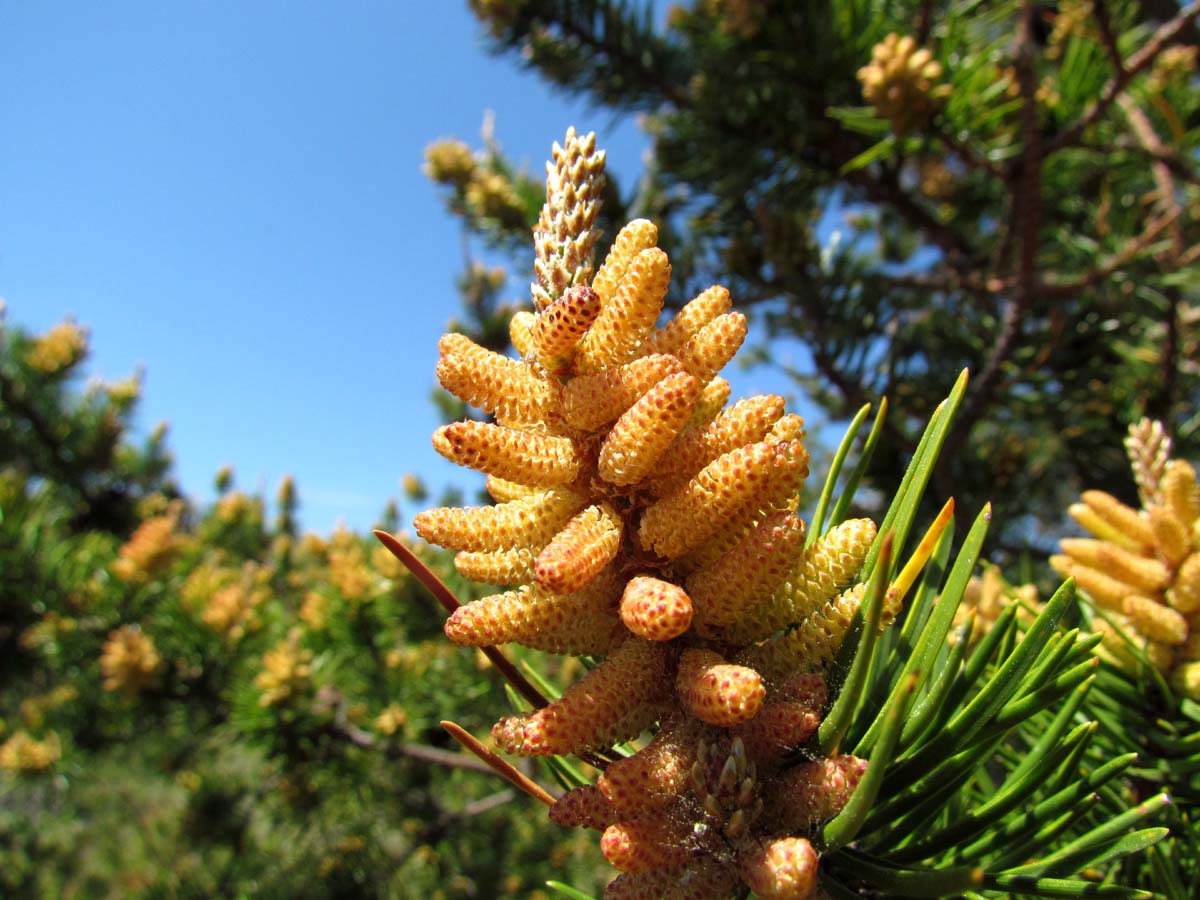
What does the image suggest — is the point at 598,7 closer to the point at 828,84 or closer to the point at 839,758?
the point at 828,84

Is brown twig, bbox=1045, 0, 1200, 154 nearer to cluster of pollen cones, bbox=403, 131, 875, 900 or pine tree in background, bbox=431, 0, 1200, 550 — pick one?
pine tree in background, bbox=431, 0, 1200, 550

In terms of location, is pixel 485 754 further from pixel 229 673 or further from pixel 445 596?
pixel 229 673

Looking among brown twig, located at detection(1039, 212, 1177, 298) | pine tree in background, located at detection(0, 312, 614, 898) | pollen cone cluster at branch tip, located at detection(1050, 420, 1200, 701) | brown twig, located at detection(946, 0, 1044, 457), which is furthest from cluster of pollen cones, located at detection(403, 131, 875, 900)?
pine tree in background, located at detection(0, 312, 614, 898)

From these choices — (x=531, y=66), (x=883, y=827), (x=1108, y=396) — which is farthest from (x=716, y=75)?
(x=883, y=827)

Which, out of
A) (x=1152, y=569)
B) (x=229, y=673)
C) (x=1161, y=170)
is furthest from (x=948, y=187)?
(x=229, y=673)

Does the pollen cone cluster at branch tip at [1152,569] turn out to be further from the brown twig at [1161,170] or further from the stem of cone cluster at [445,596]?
the brown twig at [1161,170]

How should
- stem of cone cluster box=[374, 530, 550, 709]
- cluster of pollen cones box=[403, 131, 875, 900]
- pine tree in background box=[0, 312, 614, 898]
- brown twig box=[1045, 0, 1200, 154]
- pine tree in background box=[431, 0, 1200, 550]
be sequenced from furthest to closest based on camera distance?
pine tree in background box=[0, 312, 614, 898], pine tree in background box=[431, 0, 1200, 550], brown twig box=[1045, 0, 1200, 154], stem of cone cluster box=[374, 530, 550, 709], cluster of pollen cones box=[403, 131, 875, 900]

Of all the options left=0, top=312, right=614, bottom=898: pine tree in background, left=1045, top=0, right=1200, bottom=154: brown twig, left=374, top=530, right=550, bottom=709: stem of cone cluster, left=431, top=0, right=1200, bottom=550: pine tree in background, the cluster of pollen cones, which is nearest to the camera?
the cluster of pollen cones
